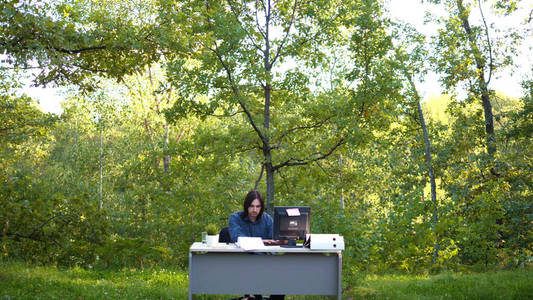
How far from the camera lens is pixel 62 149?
104 ft

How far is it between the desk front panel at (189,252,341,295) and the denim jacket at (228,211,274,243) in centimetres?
57

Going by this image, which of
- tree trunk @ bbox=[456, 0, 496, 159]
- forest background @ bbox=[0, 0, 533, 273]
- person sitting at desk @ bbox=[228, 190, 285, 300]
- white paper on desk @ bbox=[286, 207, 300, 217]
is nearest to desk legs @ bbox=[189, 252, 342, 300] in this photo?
white paper on desk @ bbox=[286, 207, 300, 217]

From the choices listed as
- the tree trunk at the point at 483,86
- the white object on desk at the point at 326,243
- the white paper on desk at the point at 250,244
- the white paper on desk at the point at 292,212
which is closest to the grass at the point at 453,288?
the white object on desk at the point at 326,243

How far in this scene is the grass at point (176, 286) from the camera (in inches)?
231

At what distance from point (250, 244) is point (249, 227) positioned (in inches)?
26.3

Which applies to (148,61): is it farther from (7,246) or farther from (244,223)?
(7,246)

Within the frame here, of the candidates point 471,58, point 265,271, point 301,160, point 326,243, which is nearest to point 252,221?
point 265,271

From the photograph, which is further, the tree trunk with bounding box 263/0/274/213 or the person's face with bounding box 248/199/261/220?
the tree trunk with bounding box 263/0/274/213

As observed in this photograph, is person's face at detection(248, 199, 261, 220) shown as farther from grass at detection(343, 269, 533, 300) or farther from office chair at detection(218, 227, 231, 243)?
grass at detection(343, 269, 533, 300)

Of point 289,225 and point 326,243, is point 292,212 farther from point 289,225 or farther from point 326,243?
point 326,243

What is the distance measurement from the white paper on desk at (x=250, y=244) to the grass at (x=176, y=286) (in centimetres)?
143

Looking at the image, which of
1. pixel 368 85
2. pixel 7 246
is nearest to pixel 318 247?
pixel 368 85

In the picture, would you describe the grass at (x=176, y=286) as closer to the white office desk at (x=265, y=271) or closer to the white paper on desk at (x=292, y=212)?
the white office desk at (x=265, y=271)

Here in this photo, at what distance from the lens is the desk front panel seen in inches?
187
